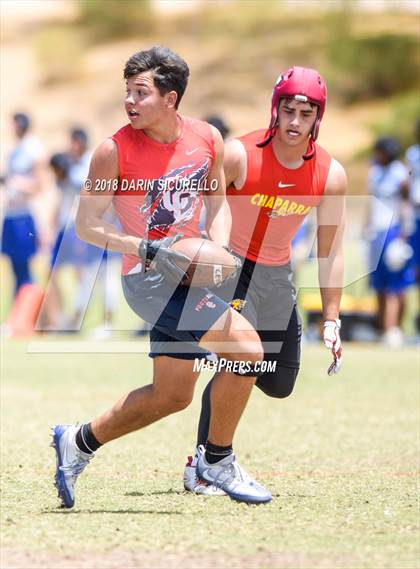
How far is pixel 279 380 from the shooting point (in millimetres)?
6684

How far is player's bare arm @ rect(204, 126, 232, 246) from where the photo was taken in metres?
6.39

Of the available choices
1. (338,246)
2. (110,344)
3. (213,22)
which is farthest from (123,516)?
(213,22)

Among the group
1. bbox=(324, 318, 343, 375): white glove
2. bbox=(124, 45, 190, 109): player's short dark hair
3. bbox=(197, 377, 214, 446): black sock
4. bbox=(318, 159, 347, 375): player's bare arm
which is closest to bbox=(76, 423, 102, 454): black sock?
bbox=(197, 377, 214, 446): black sock

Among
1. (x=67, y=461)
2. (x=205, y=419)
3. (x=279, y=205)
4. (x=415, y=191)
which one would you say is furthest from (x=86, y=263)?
(x=67, y=461)

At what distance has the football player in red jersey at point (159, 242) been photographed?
6051 millimetres

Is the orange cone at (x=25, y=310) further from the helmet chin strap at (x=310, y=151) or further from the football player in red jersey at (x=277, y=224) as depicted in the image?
the helmet chin strap at (x=310, y=151)

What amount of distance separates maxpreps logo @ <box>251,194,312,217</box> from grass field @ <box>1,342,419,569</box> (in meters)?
1.50

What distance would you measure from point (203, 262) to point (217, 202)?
50cm

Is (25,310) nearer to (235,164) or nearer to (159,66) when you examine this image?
(235,164)

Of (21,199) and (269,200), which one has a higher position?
(21,199)

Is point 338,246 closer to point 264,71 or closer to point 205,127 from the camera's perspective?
point 205,127

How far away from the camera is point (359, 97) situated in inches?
2126

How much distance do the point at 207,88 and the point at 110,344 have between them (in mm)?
40889

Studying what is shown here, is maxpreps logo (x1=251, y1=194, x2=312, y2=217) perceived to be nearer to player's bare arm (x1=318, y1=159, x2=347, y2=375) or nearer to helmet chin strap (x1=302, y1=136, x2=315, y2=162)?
player's bare arm (x1=318, y1=159, x2=347, y2=375)
